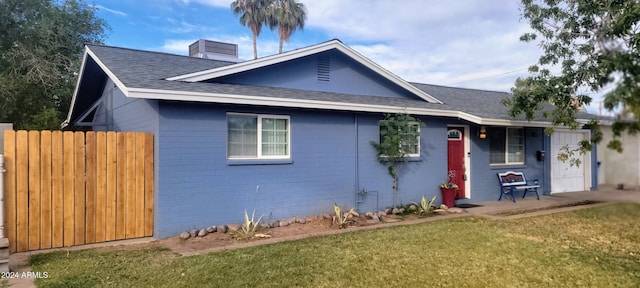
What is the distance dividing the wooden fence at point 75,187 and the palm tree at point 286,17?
24.2 metres

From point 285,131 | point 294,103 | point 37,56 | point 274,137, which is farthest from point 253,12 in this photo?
point 294,103

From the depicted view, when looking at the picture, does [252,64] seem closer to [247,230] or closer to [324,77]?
[324,77]

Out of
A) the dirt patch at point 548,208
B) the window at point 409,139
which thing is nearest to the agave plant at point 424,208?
the window at point 409,139

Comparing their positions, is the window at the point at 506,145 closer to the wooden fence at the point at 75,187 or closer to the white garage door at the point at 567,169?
the white garage door at the point at 567,169

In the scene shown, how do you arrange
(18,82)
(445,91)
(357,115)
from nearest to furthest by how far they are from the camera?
(357,115), (445,91), (18,82)

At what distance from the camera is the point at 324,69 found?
10.1m

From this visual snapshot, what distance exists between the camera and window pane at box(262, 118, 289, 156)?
8.32 metres

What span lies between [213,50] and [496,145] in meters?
9.79

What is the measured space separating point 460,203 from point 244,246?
22.7ft

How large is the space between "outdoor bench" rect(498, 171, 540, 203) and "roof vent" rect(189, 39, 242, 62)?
9750 mm

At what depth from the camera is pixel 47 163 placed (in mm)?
6426

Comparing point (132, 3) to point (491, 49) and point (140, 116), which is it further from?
point (491, 49)

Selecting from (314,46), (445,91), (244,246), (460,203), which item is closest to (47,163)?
(244,246)

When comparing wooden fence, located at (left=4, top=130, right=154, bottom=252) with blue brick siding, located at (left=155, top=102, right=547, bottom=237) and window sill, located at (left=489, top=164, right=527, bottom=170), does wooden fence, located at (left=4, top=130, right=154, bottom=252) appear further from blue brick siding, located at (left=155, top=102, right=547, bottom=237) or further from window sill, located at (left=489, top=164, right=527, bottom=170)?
window sill, located at (left=489, top=164, right=527, bottom=170)
